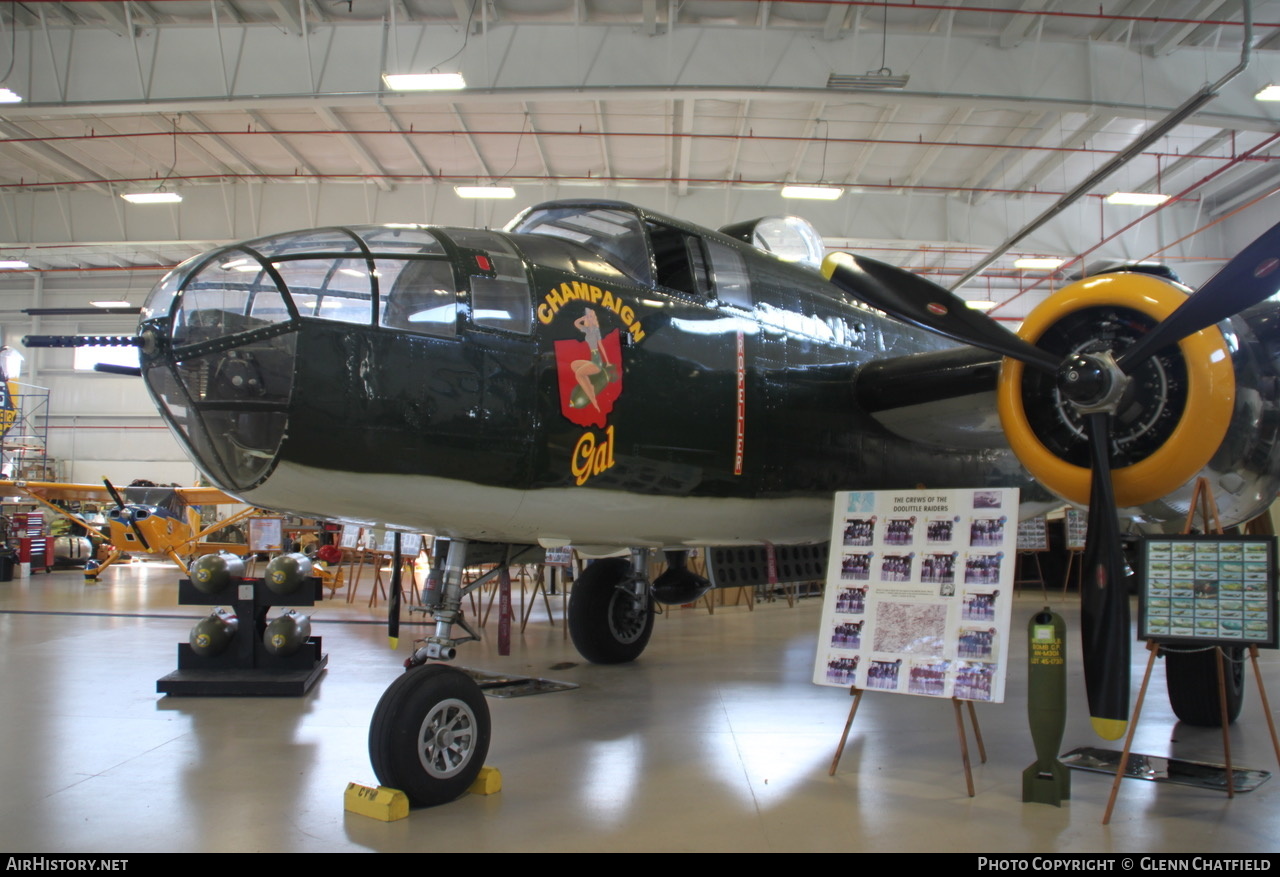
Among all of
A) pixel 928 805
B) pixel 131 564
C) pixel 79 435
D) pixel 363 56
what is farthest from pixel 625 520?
pixel 79 435

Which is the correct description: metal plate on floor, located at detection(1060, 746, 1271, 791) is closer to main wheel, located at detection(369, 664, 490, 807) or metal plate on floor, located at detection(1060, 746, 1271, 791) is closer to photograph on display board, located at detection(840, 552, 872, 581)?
photograph on display board, located at detection(840, 552, 872, 581)

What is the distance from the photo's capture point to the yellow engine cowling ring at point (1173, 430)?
438 centimetres

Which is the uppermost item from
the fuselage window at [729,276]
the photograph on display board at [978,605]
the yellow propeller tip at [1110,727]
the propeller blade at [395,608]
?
the fuselage window at [729,276]

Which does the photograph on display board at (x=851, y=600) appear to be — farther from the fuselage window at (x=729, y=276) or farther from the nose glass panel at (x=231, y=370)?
the nose glass panel at (x=231, y=370)

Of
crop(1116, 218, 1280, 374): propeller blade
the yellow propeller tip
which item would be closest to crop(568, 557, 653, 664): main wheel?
the yellow propeller tip

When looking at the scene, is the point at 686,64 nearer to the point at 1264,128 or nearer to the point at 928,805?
the point at 1264,128

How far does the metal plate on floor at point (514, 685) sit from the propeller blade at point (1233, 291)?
5201 millimetres

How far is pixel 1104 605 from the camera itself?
4.39m

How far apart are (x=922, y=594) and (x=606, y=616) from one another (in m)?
4.55

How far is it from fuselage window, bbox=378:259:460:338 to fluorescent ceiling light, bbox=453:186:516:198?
1414cm

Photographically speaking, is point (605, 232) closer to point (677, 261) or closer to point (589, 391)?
point (677, 261)

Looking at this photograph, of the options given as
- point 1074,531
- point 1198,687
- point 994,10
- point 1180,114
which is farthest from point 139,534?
point 1180,114

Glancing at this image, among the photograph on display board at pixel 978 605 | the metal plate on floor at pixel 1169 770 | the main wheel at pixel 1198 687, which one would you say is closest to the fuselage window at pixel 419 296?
the photograph on display board at pixel 978 605

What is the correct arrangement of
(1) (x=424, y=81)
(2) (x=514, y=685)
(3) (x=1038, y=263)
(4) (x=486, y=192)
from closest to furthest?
(2) (x=514, y=685)
(1) (x=424, y=81)
(4) (x=486, y=192)
(3) (x=1038, y=263)
